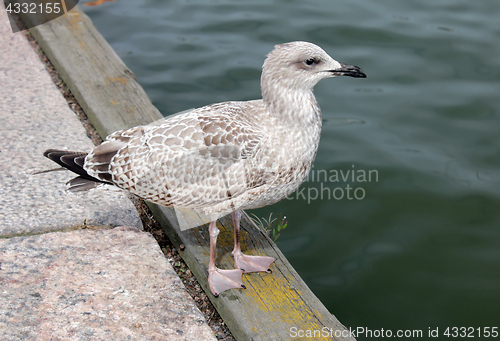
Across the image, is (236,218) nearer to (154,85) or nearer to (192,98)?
(192,98)

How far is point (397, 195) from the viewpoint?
491 cm

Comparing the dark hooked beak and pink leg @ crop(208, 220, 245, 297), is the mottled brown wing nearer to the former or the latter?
pink leg @ crop(208, 220, 245, 297)

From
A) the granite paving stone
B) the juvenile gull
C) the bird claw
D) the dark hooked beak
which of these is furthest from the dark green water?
the dark hooked beak

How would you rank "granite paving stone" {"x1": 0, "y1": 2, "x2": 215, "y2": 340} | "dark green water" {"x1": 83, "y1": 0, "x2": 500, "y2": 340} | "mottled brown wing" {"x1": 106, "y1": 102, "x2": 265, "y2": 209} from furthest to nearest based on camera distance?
→ 1. "dark green water" {"x1": 83, "y1": 0, "x2": 500, "y2": 340}
2. "mottled brown wing" {"x1": 106, "y1": 102, "x2": 265, "y2": 209}
3. "granite paving stone" {"x1": 0, "y1": 2, "x2": 215, "y2": 340}

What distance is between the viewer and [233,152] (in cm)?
287

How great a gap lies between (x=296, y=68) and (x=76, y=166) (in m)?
1.54

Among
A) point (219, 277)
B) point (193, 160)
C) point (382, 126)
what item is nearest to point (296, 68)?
point (193, 160)

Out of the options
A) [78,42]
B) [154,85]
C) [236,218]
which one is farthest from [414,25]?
[236,218]

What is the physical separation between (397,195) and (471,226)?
0.74 metres

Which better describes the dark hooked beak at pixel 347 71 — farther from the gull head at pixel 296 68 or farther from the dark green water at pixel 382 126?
the dark green water at pixel 382 126

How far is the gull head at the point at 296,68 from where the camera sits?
294cm

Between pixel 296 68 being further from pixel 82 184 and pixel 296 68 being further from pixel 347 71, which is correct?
pixel 82 184

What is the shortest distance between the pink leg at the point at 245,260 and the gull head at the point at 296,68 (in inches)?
35.9

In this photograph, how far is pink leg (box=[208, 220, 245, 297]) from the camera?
9.46 ft
